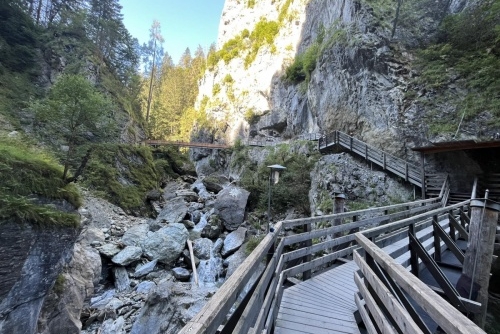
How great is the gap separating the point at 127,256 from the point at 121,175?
8276 millimetres

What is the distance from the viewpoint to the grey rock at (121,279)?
959cm

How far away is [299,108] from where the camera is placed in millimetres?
27062

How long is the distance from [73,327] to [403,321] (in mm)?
8726

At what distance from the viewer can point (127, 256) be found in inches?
416

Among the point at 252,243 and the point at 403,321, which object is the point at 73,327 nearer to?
the point at 252,243

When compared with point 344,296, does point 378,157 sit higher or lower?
higher

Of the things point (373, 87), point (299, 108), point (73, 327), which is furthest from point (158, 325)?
point (299, 108)

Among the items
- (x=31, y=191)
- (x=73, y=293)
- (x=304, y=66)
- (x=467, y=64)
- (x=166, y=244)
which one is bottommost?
(x=73, y=293)

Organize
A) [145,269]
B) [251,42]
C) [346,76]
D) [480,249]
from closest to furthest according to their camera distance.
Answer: [480,249], [145,269], [346,76], [251,42]

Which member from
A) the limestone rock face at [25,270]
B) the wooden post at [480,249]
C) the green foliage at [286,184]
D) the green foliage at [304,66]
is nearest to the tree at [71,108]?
the limestone rock face at [25,270]

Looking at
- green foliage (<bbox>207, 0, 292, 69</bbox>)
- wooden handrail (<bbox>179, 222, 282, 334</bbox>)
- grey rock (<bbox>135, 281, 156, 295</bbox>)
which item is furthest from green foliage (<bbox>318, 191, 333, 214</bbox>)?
green foliage (<bbox>207, 0, 292, 69</bbox>)

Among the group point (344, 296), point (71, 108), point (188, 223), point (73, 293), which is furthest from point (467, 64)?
point (73, 293)

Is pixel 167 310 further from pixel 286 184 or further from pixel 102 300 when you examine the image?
pixel 286 184

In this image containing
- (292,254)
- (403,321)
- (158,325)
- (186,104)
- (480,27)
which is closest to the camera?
(403,321)
